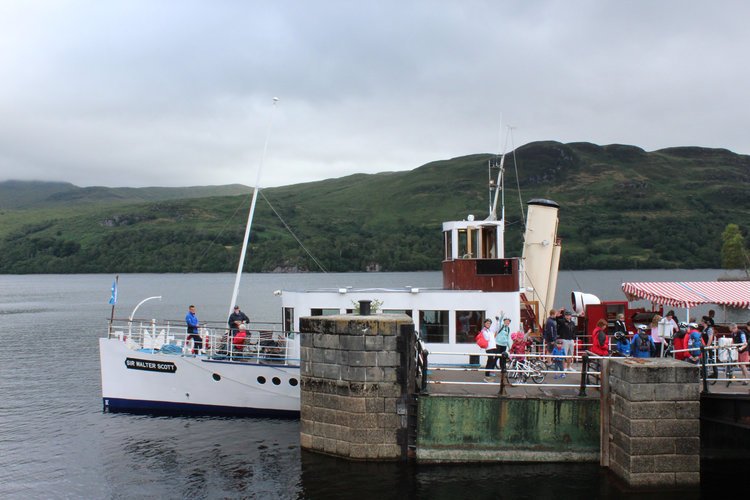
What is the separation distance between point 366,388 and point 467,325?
6618mm

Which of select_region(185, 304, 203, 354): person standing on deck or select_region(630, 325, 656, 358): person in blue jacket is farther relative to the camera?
select_region(185, 304, 203, 354): person standing on deck

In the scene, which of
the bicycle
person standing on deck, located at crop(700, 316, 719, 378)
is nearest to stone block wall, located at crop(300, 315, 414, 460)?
the bicycle

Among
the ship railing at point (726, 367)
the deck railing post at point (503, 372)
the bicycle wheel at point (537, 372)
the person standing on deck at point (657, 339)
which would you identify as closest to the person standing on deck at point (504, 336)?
the bicycle wheel at point (537, 372)

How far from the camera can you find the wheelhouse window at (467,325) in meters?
23.1

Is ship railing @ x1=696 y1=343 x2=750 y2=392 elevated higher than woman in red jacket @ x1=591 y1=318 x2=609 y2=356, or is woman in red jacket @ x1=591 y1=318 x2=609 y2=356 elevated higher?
woman in red jacket @ x1=591 y1=318 x2=609 y2=356

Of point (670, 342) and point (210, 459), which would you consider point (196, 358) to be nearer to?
point (210, 459)

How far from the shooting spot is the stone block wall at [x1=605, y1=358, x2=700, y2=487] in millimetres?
15383

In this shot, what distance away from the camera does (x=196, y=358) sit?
2416 cm

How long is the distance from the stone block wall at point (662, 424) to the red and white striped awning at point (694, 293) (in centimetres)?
816

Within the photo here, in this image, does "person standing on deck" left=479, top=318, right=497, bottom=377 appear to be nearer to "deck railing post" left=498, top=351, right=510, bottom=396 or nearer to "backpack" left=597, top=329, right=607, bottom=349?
"deck railing post" left=498, top=351, right=510, bottom=396

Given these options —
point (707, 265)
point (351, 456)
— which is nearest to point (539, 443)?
point (351, 456)


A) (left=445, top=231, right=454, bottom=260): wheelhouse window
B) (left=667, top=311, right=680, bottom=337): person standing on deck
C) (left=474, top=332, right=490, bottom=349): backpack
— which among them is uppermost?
(left=445, top=231, right=454, bottom=260): wheelhouse window

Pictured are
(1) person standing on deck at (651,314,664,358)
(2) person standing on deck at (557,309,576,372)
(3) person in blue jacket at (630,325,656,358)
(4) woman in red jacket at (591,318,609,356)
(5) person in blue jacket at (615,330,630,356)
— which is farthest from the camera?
(2) person standing on deck at (557,309,576,372)

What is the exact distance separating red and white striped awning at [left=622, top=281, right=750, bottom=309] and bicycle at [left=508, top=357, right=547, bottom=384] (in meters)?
6.13
